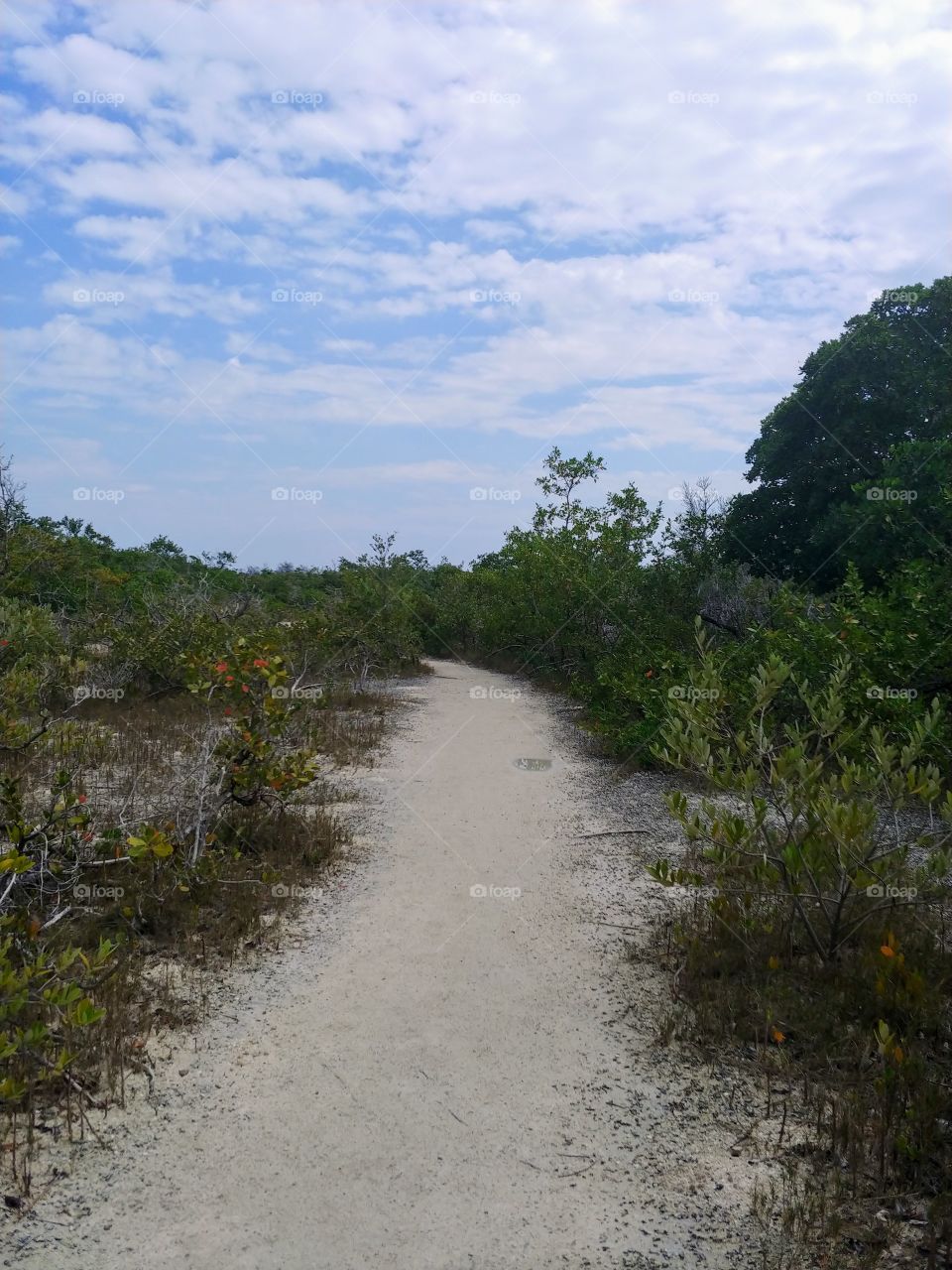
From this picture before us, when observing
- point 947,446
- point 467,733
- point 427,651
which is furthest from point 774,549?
point 427,651

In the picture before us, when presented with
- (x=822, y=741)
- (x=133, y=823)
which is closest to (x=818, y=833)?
(x=822, y=741)

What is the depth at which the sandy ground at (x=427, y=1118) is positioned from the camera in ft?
9.77

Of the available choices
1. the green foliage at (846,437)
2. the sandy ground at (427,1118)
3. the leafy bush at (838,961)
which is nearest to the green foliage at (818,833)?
the leafy bush at (838,961)

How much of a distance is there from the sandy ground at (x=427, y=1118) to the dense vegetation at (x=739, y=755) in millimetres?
455

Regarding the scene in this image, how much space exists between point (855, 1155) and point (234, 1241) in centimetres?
243

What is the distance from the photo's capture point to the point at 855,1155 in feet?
10.9

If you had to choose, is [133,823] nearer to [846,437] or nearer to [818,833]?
[818,833]

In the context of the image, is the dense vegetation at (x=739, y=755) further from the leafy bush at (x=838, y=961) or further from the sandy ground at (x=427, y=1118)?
the sandy ground at (x=427, y=1118)

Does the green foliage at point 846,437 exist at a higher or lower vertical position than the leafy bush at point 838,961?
higher

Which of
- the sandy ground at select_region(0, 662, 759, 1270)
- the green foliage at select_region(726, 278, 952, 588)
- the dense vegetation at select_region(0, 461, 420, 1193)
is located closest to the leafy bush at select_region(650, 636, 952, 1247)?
the sandy ground at select_region(0, 662, 759, 1270)

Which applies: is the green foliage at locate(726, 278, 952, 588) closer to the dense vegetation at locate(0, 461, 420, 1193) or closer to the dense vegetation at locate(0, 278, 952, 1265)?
the dense vegetation at locate(0, 278, 952, 1265)

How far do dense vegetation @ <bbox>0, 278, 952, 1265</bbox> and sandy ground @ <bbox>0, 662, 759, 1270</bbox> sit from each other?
0.45m

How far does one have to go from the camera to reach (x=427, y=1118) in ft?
12.1

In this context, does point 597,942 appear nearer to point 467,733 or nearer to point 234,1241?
point 234,1241
